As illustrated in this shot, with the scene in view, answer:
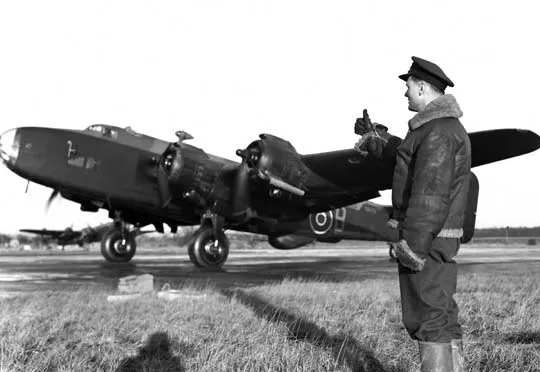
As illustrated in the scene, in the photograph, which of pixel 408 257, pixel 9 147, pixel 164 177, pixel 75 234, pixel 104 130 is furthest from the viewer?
pixel 75 234

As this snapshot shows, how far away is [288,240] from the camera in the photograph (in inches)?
873

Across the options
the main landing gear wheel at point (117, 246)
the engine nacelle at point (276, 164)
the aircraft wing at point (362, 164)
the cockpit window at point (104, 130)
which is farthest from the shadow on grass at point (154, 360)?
the main landing gear wheel at point (117, 246)

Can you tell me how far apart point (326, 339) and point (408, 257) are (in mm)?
3059

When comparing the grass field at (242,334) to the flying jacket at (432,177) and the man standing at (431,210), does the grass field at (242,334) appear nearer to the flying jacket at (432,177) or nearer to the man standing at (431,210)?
the man standing at (431,210)

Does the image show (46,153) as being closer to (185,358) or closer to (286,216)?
(286,216)

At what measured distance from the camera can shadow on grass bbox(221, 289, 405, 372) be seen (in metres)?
5.11

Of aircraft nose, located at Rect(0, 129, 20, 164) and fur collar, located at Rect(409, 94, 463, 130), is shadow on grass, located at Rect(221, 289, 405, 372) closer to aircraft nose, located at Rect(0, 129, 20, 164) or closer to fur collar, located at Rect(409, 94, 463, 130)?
fur collar, located at Rect(409, 94, 463, 130)

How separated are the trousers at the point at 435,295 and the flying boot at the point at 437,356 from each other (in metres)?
0.03

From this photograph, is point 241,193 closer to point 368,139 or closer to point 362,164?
point 362,164

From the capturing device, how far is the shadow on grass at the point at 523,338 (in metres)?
6.17

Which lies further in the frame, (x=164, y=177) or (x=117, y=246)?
(x=117, y=246)

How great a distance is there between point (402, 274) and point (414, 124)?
2.92 ft

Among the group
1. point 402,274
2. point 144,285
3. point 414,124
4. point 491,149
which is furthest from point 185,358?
point 491,149

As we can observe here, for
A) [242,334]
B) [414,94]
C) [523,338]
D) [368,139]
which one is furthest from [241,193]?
[414,94]
